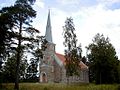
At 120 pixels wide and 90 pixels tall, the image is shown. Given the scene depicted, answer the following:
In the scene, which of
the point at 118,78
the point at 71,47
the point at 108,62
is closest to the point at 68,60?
the point at 71,47

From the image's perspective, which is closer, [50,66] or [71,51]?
[71,51]

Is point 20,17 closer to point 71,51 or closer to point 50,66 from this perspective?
point 71,51

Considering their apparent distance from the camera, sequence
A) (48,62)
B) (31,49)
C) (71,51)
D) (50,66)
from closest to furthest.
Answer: (31,49), (71,51), (48,62), (50,66)

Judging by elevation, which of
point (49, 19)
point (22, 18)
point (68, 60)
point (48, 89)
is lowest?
point (48, 89)

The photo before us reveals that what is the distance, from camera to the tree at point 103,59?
2763 inches

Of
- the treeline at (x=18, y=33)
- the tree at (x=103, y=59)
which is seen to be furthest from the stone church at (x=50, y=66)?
the treeline at (x=18, y=33)

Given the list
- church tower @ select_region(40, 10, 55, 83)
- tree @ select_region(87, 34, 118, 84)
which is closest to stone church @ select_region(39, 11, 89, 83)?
church tower @ select_region(40, 10, 55, 83)

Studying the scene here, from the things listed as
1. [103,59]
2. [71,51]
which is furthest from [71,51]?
[103,59]

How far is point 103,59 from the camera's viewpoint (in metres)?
70.5

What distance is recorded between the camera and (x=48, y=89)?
37.4m

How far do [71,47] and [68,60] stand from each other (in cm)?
265

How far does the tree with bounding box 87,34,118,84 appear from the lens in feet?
230

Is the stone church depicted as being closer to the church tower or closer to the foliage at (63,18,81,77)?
the church tower

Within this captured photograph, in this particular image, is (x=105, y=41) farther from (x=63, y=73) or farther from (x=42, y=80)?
(x=42, y=80)
